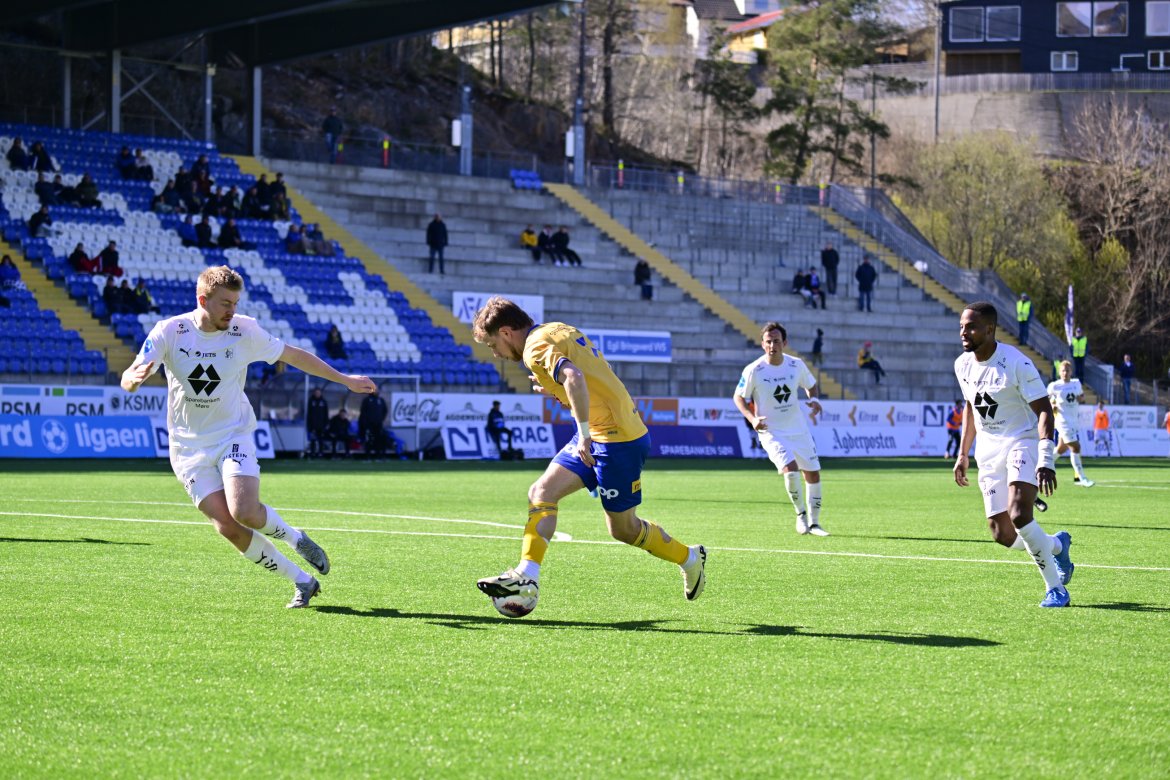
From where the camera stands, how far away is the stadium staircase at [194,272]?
36594 mm

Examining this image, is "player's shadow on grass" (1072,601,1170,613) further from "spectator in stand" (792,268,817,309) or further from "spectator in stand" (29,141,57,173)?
"spectator in stand" (792,268,817,309)

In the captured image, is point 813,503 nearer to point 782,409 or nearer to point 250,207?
point 782,409

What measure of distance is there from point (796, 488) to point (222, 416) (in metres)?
8.22

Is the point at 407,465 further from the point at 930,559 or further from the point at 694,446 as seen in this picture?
the point at 930,559

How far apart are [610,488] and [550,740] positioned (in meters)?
3.36

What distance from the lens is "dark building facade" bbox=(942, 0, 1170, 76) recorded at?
8188 cm

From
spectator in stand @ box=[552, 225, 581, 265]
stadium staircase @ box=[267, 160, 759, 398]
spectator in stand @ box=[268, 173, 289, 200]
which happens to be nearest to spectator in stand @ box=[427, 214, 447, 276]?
stadium staircase @ box=[267, 160, 759, 398]

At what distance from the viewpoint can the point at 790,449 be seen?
655 inches

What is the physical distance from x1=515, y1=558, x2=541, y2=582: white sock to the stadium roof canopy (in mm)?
32993

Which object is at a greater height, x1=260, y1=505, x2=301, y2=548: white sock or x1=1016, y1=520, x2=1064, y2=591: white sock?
x1=260, y1=505, x2=301, y2=548: white sock

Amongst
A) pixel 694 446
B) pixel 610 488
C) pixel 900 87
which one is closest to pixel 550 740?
pixel 610 488

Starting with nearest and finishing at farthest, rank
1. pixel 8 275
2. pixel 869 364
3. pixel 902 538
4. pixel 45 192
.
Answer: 1. pixel 902 538
2. pixel 8 275
3. pixel 45 192
4. pixel 869 364

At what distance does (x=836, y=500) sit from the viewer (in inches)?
847

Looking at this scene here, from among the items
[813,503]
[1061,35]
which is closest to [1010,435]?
[813,503]
